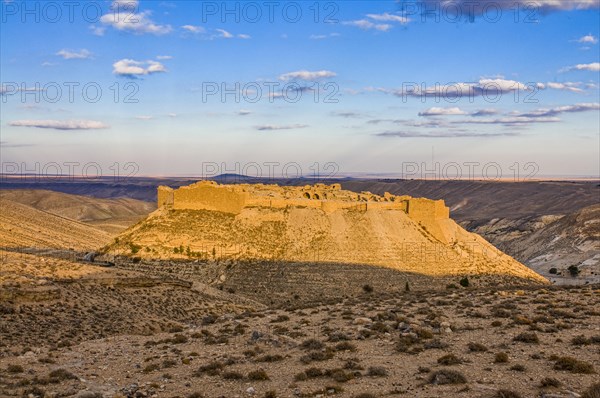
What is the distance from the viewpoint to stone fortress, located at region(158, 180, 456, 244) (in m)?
40.8

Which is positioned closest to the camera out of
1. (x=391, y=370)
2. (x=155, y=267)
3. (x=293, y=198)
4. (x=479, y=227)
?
(x=391, y=370)

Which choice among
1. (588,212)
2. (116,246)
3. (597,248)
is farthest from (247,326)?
(588,212)

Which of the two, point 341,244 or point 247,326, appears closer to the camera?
point 247,326

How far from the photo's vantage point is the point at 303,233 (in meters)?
39.2

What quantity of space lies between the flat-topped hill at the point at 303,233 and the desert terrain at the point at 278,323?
14 centimetres

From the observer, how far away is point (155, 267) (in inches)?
1426

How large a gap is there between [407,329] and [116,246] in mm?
27333

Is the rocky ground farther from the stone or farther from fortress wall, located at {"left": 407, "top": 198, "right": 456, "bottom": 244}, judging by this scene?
fortress wall, located at {"left": 407, "top": 198, "right": 456, "bottom": 244}

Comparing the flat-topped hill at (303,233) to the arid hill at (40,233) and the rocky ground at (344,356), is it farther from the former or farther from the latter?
the rocky ground at (344,356)

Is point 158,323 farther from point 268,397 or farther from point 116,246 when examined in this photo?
point 116,246

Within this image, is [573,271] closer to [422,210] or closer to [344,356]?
[422,210]

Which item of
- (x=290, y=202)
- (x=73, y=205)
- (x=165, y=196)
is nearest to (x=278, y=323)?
(x=290, y=202)

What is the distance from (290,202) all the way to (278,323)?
72.5 feet

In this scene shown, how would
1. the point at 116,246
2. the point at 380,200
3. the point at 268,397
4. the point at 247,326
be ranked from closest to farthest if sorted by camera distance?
the point at 268,397 < the point at 247,326 < the point at 116,246 < the point at 380,200
